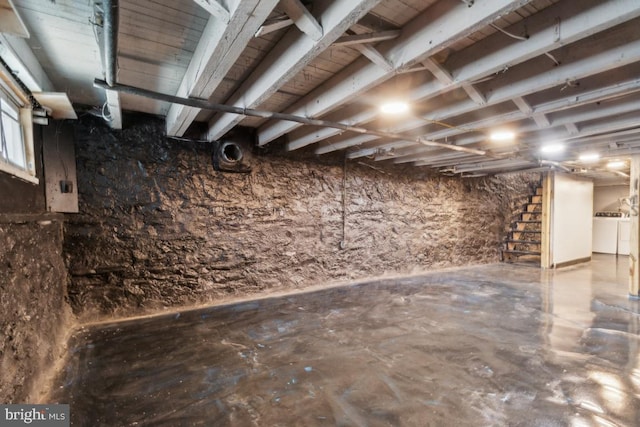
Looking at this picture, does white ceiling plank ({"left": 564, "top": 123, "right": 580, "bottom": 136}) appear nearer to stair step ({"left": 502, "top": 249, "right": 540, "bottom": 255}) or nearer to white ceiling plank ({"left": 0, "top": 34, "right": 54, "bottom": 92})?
stair step ({"left": 502, "top": 249, "right": 540, "bottom": 255})

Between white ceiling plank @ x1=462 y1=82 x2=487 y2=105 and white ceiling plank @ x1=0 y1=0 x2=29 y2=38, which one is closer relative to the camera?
white ceiling plank @ x1=0 y1=0 x2=29 y2=38

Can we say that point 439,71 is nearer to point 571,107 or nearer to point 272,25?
point 272,25

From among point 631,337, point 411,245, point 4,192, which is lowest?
point 631,337

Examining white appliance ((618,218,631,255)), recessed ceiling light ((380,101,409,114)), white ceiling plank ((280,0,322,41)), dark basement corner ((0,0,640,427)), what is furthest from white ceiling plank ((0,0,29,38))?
white appliance ((618,218,631,255))

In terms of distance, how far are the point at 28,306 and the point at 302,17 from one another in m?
2.15

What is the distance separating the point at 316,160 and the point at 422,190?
216cm

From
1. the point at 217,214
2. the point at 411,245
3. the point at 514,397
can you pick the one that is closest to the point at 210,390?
the point at 514,397

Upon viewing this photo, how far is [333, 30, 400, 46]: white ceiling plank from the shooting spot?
139 cm

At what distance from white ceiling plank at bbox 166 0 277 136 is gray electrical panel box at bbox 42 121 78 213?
1.16 meters

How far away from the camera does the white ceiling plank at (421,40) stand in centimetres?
119

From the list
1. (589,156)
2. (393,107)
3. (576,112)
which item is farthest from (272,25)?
(589,156)

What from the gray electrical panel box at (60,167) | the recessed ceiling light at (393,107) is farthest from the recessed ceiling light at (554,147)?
the gray electrical panel box at (60,167)

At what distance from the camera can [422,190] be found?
5047 millimetres

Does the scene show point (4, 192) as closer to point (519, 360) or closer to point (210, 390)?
point (210, 390)
